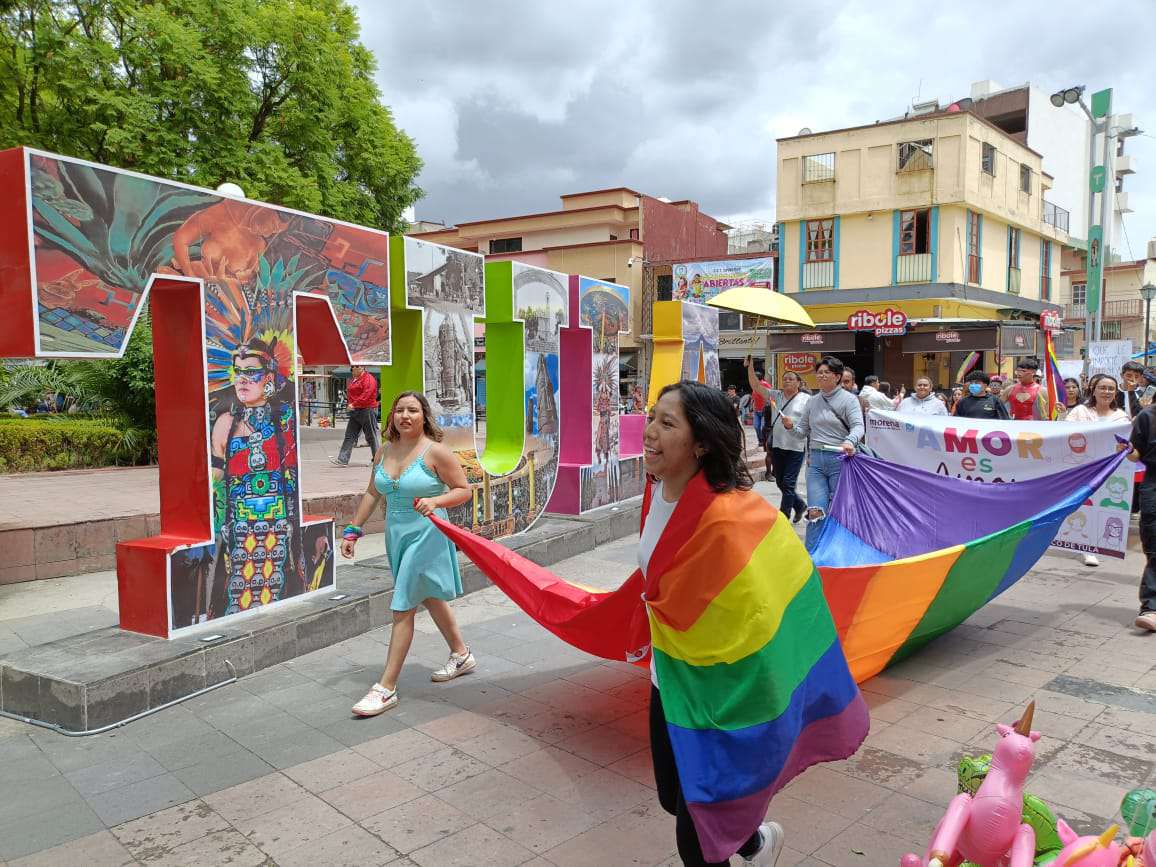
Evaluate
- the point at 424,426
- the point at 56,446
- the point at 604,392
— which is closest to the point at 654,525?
the point at 424,426

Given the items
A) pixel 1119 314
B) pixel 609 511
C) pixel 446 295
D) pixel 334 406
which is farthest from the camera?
pixel 1119 314

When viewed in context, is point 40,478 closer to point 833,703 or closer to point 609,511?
point 609,511

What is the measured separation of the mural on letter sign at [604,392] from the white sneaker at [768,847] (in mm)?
6646

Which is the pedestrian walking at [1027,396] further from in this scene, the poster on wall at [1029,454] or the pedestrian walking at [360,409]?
the pedestrian walking at [360,409]

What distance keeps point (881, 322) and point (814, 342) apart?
94.6 inches

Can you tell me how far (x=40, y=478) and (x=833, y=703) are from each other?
1135 centimetres

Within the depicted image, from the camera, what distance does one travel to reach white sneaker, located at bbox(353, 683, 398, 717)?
443 cm

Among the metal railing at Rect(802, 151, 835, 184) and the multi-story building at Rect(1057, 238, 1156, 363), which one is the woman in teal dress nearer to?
the metal railing at Rect(802, 151, 835, 184)

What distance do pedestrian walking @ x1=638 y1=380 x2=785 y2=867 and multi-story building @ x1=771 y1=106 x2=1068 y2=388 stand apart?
23.1m

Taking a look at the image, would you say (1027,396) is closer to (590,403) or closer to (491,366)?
(590,403)

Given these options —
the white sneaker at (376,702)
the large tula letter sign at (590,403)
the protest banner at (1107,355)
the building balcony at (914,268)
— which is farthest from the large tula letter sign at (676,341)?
the building balcony at (914,268)

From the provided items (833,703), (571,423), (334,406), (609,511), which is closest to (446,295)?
(571,423)

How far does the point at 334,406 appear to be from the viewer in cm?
3073

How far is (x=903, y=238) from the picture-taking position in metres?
26.9
